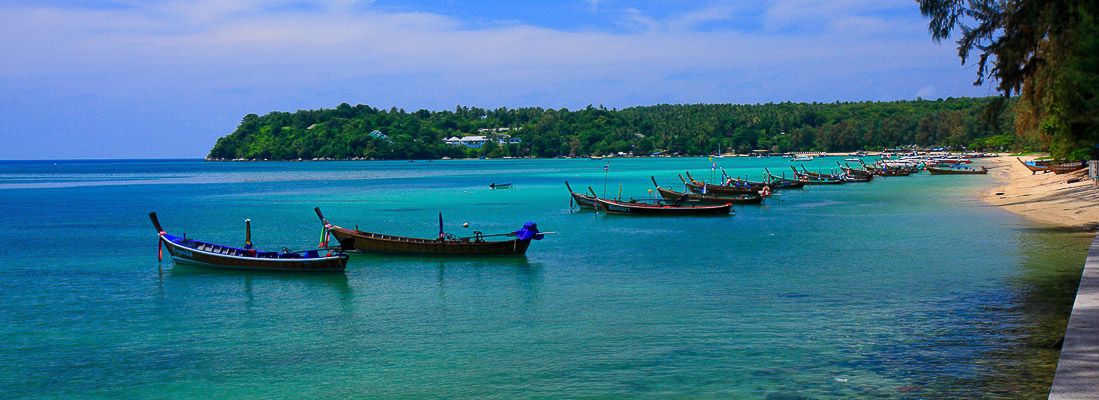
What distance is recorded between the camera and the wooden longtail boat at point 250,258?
105 ft

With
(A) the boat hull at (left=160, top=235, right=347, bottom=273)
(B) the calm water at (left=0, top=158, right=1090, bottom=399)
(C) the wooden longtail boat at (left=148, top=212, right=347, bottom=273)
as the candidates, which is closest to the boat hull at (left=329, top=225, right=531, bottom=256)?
(B) the calm water at (left=0, top=158, right=1090, bottom=399)

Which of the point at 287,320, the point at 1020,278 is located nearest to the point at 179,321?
the point at 287,320

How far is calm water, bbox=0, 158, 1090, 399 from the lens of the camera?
1752 centimetres

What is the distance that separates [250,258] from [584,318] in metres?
14.6

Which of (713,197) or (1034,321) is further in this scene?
(713,197)

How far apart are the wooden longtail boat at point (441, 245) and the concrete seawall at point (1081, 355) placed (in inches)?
Answer: 814

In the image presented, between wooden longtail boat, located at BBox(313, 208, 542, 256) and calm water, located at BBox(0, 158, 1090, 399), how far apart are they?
0.74 meters

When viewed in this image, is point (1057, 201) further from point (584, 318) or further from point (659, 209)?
point (584, 318)

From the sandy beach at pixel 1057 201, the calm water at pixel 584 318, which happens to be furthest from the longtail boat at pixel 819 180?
the calm water at pixel 584 318

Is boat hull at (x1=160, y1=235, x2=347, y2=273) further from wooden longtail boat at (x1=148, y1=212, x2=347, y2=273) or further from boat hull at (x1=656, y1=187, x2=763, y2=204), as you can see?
boat hull at (x1=656, y1=187, x2=763, y2=204)

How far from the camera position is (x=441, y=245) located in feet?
119

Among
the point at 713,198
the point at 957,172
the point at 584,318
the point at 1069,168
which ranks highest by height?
the point at 1069,168

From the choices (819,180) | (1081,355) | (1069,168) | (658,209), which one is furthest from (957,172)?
(1081,355)

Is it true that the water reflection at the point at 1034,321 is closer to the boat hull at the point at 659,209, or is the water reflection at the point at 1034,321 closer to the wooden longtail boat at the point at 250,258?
the wooden longtail boat at the point at 250,258
